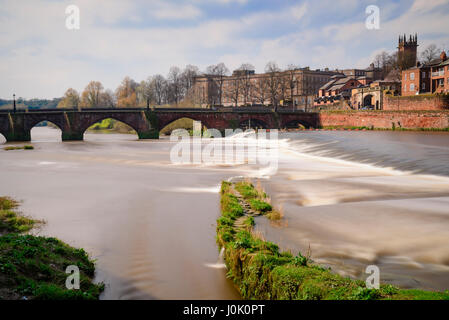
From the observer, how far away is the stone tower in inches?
3907

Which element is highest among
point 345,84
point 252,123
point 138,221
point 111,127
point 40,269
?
point 345,84

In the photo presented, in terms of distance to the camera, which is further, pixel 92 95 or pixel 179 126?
pixel 92 95

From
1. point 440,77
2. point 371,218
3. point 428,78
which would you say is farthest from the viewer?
point 428,78

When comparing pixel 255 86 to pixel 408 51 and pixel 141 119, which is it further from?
pixel 141 119

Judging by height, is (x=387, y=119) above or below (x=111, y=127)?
above

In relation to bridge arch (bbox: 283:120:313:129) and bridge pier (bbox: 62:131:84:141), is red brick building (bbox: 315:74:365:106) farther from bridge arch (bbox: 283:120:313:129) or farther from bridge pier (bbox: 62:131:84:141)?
bridge pier (bbox: 62:131:84:141)

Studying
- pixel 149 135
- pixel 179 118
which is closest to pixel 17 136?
pixel 149 135

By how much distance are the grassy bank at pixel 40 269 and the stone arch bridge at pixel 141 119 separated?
5991 centimetres

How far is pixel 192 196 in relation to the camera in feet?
59.5

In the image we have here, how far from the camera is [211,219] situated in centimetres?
1383

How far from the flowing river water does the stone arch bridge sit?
40.5m

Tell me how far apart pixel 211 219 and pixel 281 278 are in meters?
6.62

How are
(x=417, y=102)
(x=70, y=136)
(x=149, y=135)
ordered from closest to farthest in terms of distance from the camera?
(x=417, y=102) < (x=70, y=136) < (x=149, y=135)

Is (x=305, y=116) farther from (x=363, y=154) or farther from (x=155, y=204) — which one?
(x=155, y=204)
